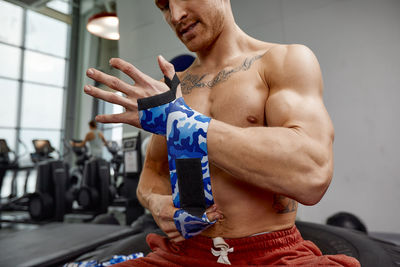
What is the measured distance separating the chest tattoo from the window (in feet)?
20.7

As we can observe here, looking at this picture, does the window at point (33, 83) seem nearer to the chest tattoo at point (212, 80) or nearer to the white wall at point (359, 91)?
the white wall at point (359, 91)

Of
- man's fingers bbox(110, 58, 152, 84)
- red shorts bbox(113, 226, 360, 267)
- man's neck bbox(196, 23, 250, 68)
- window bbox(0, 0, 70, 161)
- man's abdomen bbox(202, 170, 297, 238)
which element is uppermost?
window bbox(0, 0, 70, 161)

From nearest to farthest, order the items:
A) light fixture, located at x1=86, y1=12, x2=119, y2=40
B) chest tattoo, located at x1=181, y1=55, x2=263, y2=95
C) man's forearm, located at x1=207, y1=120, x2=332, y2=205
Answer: man's forearm, located at x1=207, y1=120, x2=332, y2=205, chest tattoo, located at x1=181, y1=55, x2=263, y2=95, light fixture, located at x1=86, y1=12, x2=119, y2=40

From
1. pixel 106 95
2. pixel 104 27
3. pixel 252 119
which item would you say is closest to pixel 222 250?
pixel 252 119

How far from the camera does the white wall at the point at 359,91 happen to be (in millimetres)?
2266

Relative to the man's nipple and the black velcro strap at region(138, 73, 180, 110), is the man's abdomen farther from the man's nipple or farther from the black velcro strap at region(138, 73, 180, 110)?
the black velcro strap at region(138, 73, 180, 110)

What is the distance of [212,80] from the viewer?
0.87 m

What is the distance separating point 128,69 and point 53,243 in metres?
1.74

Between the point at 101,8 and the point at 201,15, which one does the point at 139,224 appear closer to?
the point at 101,8

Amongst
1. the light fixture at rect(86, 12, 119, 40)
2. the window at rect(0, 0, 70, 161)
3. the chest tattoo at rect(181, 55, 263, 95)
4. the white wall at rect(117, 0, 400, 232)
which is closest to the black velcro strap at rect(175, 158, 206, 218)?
the chest tattoo at rect(181, 55, 263, 95)

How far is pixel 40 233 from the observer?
208 centimetres

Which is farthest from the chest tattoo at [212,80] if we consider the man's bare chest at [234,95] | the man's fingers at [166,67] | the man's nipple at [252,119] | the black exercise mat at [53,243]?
the black exercise mat at [53,243]

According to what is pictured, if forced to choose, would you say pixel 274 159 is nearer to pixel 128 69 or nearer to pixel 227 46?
pixel 128 69

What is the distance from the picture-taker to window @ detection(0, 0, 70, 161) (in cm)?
629
